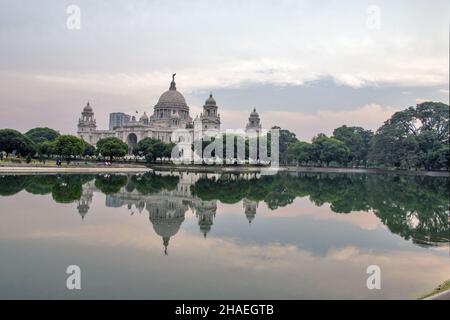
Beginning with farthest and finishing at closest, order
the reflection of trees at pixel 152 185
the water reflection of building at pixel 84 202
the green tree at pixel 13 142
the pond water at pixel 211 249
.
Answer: the green tree at pixel 13 142
the reflection of trees at pixel 152 185
the water reflection of building at pixel 84 202
the pond water at pixel 211 249

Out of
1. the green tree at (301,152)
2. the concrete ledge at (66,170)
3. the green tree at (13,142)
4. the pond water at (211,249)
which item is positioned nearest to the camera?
the pond water at (211,249)

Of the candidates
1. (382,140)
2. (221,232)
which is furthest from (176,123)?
(221,232)

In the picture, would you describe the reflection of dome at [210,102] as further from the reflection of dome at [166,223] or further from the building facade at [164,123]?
the reflection of dome at [166,223]

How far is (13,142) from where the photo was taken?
59.9m

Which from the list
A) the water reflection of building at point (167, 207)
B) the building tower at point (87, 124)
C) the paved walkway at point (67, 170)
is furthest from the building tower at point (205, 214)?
the building tower at point (87, 124)

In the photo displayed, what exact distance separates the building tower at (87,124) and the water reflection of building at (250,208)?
9279 centimetres

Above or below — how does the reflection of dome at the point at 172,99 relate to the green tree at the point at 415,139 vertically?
above

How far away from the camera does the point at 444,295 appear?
778cm

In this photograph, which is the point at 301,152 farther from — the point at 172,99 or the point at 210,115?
the point at 172,99

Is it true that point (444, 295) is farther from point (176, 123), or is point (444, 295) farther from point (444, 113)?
point (176, 123)

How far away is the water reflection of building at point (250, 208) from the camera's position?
1984 cm

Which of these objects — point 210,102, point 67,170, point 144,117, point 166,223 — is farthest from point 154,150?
point 166,223

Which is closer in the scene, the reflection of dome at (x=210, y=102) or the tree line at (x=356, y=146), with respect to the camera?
the tree line at (x=356, y=146)

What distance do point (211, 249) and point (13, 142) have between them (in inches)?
2211
